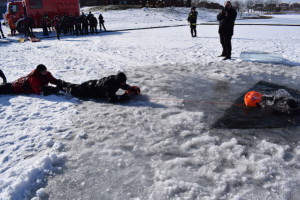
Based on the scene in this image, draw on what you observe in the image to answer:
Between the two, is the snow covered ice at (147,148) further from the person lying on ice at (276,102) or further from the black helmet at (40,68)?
the black helmet at (40,68)

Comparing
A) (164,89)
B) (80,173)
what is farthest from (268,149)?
(164,89)

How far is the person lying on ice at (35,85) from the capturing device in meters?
5.40

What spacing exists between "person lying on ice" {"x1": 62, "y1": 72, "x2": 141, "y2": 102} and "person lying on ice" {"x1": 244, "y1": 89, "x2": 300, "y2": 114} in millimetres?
2258

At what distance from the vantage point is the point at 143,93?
545 centimetres

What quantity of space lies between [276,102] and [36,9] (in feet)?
66.7

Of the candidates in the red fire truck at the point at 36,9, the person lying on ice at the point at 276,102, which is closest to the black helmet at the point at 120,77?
the person lying on ice at the point at 276,102

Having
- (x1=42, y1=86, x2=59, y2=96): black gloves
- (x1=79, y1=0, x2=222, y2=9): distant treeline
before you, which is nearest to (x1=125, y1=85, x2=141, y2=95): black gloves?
(x1=42, y1=86, x2=59, y2=96): black gloves

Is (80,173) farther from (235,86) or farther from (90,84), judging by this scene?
(235,86)

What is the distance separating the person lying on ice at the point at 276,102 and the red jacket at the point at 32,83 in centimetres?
420

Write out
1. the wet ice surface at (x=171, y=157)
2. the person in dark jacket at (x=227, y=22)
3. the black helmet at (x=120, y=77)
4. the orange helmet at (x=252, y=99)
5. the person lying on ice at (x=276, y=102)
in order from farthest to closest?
the person in dark jacket at (x=227, y=22) < the black helmet at (x=120, y=77) < the orange helmet at (x=252, y=99) < the person lying on ice at (x=276, y=102) < the wet ice surface at (x=171, y=157)

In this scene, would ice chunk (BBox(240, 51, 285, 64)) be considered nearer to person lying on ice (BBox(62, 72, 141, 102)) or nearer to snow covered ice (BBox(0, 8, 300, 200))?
snow covered ice (BBox(0, 8, 300, 200))

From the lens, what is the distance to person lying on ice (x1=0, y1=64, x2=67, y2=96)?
213 inches

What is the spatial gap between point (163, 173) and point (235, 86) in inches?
142

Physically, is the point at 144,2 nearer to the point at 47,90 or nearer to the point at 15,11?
the point at 15,11
